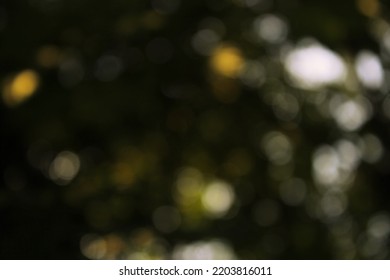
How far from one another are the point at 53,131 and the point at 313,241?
54cm

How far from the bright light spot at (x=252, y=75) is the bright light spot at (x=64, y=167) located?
35cm

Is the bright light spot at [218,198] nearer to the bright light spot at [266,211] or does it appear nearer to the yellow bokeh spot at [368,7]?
the bright light spot at [266,211]

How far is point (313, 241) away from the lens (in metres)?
1.29

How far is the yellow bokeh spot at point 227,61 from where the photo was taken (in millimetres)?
1256

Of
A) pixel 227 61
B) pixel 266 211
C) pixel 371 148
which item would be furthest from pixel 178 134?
pixel 371 148

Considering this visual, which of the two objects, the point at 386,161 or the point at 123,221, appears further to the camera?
the point at 386,161

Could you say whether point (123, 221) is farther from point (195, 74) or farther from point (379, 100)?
point (379, 100)

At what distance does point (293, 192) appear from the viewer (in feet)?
4.63

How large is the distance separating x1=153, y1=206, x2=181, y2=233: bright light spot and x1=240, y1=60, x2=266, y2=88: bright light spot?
287mm

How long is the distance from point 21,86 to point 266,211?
0.58m

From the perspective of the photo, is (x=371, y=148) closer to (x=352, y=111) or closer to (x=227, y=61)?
(x=352, y=111)

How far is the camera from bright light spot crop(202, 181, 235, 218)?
1.38m

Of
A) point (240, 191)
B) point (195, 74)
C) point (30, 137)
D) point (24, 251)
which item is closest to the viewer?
point (24, 251)
